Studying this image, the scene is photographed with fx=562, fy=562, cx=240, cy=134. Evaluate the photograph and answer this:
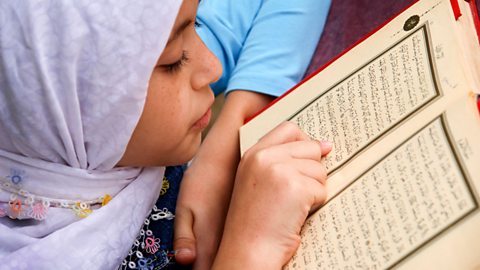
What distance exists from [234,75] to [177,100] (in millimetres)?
340

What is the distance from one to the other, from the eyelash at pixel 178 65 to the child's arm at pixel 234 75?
0.24m

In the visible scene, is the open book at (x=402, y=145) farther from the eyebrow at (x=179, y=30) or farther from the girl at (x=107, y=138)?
the eyebrow at (x=179, y=30)

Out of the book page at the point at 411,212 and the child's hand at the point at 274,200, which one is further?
the child's hand at the point at 274,200

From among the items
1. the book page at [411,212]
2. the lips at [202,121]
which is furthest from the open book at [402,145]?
the lips at [202,121]

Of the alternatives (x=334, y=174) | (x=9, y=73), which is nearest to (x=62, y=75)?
(x=9, y=73)

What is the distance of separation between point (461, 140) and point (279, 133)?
0.76 ft

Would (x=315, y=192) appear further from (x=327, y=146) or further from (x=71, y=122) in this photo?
(x=71, y=122)

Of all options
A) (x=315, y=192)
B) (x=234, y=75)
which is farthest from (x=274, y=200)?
(x=234, y=75)

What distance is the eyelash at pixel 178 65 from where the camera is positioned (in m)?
0.64

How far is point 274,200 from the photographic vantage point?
625 mm

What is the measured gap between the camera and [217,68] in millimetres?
696

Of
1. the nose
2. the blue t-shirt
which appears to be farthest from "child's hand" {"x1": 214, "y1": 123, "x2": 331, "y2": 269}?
the blue t-shirt

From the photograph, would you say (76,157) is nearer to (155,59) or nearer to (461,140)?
(155,59)

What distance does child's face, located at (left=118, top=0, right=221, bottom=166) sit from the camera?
63 centimetres
